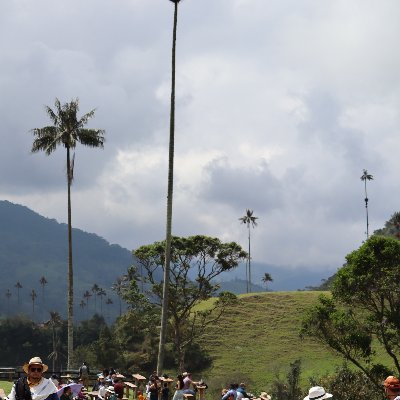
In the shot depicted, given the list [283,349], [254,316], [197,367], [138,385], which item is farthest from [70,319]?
[254,316]

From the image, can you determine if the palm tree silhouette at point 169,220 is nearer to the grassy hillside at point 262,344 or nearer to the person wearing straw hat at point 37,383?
the person wearing straw hat at point 37,383

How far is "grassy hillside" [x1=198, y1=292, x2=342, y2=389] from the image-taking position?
2734 inches

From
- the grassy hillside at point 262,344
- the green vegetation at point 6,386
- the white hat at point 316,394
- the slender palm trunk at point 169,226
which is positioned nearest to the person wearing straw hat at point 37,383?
the white hat at point 316,394

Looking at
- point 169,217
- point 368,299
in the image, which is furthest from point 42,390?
point 368,299

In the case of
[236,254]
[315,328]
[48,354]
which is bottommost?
[48,354]

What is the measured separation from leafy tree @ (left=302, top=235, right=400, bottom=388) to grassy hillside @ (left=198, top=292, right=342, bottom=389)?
72.3 feet

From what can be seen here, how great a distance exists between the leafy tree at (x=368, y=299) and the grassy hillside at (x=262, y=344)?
2205cm

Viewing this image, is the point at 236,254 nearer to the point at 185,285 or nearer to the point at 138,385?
the point at 185,285

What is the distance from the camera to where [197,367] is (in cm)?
7281

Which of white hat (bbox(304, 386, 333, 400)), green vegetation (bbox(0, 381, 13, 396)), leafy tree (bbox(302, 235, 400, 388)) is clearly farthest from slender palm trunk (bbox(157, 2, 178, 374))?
white hat (bbox(304, 386, 333, 400))

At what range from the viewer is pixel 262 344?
81625 mm

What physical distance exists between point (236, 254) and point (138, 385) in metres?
22.9

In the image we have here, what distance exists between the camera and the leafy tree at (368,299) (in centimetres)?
3638

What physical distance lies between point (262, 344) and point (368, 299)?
1808 inches
